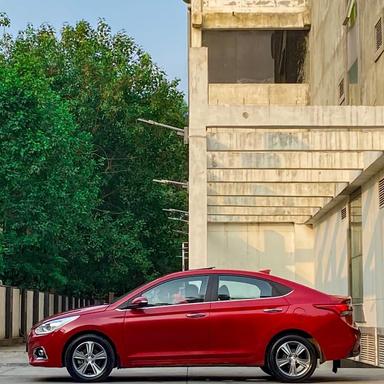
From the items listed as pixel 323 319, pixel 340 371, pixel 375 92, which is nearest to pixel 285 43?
pixel 375 92

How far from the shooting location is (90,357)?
13742mm

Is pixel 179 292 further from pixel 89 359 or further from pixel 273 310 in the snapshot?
pixel 89 359

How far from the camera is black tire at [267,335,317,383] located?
13.6 meters

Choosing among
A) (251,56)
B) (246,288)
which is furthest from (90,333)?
(251,56)

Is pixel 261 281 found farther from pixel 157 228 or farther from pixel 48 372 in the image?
pixel 157 228

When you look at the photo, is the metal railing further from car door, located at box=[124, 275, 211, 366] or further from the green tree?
car door, located at box=[124, 275, 211, 366]

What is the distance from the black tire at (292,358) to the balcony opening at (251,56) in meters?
18.6

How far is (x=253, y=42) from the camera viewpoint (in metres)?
32.7

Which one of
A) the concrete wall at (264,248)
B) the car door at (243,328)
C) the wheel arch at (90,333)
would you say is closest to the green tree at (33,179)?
the concrete wall at (264,248)

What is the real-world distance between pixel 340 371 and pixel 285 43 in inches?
687

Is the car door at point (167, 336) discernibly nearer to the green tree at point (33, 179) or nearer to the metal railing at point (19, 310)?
the metal railing at point (19, 310)

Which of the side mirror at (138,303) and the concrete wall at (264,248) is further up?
the concrete wall at (264,248)

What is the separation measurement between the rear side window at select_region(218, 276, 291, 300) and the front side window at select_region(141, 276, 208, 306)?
0.89 feet

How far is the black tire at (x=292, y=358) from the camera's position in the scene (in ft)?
44.6
